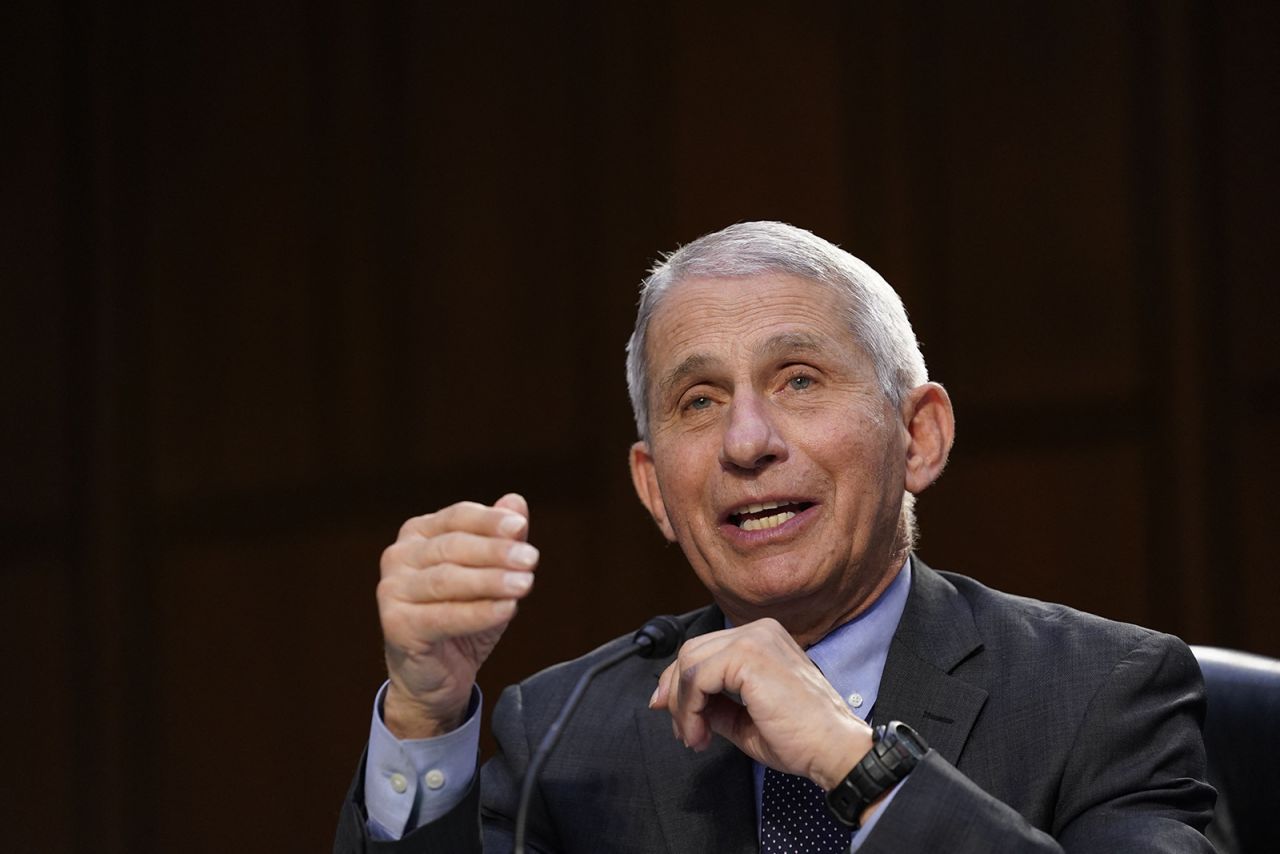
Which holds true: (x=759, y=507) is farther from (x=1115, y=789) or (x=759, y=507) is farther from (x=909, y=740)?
(x=1115, y=789)

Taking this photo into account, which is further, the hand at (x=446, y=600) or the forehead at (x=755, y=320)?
the forehead at (x=755, y=320)

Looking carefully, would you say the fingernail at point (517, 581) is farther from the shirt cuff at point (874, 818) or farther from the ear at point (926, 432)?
the ear at point (926, 432)

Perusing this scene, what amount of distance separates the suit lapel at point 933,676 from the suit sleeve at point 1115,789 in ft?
0.45

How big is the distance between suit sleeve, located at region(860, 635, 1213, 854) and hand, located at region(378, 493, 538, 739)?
0.46 metres

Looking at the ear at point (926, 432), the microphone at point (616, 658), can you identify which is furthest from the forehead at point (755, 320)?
the microphone at point (616, 658)

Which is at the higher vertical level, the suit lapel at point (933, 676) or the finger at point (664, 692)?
the finger at point (664, 692)

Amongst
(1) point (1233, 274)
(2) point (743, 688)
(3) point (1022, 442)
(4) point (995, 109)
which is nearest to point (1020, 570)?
(3) point (1022, 442)

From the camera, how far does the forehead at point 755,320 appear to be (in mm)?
1911

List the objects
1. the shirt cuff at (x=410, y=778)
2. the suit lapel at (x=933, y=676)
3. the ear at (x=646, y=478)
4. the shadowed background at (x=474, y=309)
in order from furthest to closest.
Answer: the shadowed background at (x=474, y=309) < the ear at (x=646, y=478) < the suit lapel at (x=933, y=676) < the shirt cuff at (x=410, y=778)

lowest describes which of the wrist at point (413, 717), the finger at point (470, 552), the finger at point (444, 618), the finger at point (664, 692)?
the wrist at point (413, 717)

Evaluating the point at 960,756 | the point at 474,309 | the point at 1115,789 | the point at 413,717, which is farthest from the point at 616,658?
the point at 474,309

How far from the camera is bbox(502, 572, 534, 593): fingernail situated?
58.3 inches

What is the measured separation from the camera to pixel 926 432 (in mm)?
2059

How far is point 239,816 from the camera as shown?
3.99m
